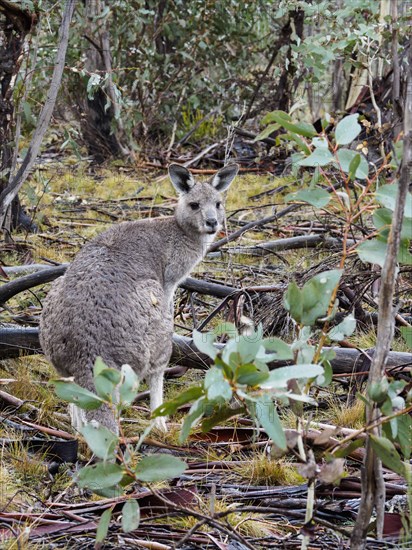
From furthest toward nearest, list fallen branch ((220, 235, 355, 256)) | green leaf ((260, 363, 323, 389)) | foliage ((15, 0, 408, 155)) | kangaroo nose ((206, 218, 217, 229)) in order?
foliage ((15, 0, 408, 155)), fallen branch ((220, 235, 355, 256)), kangaroo nose ((206, 218, 217, 229)), green leaf ((260, 363, 323, 389))

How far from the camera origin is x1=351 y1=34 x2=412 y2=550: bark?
194 cm

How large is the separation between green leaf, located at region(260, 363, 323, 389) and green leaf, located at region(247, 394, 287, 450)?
7 centimetres

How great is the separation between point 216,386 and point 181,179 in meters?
3.81

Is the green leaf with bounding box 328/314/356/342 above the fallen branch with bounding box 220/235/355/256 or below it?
Answer: above

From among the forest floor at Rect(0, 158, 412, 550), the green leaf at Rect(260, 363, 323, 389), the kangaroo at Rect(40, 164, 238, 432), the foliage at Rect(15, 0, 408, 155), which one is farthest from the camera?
the foliage at Rect(15, 0, 408, 155)

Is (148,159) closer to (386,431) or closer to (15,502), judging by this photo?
(15,502)

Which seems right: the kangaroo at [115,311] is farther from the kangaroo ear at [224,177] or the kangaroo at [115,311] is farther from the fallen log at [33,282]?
the kangaroo ear at [224,177]

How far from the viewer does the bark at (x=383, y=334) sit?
1944 millimetres

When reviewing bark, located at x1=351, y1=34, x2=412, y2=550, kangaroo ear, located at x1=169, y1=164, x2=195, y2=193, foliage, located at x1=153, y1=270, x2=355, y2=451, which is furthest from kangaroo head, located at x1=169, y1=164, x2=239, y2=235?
bark, located at x1=351, y1=34, x2=412, y2=550

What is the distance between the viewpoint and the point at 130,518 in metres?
2.03

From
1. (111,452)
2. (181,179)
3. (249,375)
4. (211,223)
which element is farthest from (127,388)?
(181,179)

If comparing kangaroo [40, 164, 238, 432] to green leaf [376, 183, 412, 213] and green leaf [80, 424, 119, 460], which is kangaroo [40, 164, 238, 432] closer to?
green leaf [80, 424, 119, 460]

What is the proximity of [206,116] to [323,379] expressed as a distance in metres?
8.87

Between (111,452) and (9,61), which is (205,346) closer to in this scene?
(111,452)
